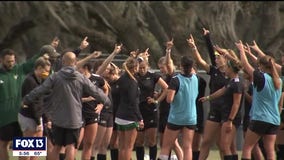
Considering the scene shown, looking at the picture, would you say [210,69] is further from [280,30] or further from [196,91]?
[280,30]

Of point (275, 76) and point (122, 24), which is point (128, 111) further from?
point (122, 24)

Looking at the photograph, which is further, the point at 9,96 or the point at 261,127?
the point at 9,96

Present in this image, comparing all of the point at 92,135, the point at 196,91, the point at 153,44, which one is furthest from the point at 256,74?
the point at 153,44

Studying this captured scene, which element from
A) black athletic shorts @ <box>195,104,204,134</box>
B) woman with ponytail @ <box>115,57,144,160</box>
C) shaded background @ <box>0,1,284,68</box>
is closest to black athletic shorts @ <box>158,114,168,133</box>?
black athletic shorts @ <box>195,104,204,134</box>

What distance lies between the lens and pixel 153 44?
30.1 meters

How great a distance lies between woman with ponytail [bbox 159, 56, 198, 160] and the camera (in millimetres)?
16375

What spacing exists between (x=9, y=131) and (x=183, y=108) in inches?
111

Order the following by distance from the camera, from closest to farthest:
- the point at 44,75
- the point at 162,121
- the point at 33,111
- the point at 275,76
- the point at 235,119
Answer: the point at 275,76 < the point at 33,111 < the point at 44,75 < the point at 235,119 < the point at 162,121

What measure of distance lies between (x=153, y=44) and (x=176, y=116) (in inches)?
542

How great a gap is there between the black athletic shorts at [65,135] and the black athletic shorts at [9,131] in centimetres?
126

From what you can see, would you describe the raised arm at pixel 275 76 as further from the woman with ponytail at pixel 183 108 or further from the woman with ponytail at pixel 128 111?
the woman with ponytail at pixel 128 111

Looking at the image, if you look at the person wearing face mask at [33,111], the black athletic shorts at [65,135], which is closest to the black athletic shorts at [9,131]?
the person wearing face mask at [33,111]

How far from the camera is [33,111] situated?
1569cm

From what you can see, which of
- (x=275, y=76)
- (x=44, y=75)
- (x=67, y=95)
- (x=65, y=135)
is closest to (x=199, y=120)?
(x=275, y=76)
